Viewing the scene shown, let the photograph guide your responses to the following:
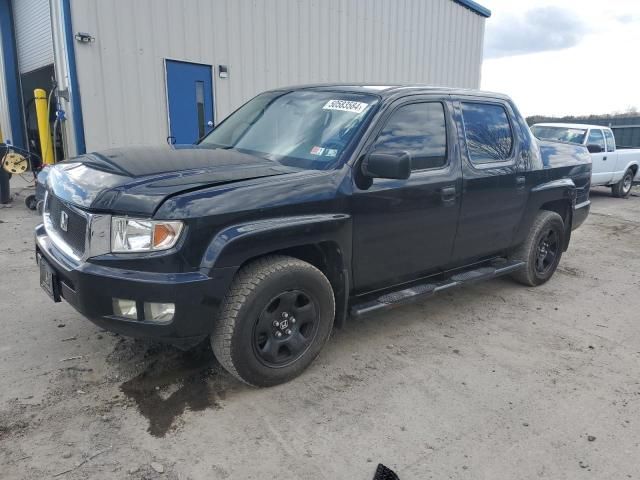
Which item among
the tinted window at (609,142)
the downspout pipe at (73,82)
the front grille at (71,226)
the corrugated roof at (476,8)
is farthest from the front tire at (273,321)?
the corrugated roof at (476,8)

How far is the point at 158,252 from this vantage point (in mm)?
2570

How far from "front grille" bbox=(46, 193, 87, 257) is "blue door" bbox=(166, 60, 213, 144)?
18.9 ft

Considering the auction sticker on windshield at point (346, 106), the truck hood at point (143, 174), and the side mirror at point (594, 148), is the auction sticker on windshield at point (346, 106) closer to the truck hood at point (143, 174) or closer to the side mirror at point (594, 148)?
the truck hood at point (143, 174)

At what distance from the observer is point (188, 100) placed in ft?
29.9

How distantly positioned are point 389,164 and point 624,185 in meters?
12.3

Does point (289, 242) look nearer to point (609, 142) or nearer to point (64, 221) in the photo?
point (64, 221)

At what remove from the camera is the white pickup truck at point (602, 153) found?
1106 centimetres

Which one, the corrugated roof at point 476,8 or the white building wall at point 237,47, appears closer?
the white building wall at point 237,47

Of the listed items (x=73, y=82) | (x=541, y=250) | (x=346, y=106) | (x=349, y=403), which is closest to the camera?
(x=349, y=403)

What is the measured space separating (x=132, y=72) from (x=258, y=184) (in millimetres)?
6553

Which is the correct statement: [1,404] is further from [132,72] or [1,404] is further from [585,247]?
[585,247]

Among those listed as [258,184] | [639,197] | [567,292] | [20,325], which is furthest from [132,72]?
[639,197]

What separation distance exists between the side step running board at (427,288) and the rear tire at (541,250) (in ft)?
0.54

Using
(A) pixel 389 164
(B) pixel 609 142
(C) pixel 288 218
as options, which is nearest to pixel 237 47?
(A) pixel 389 164
